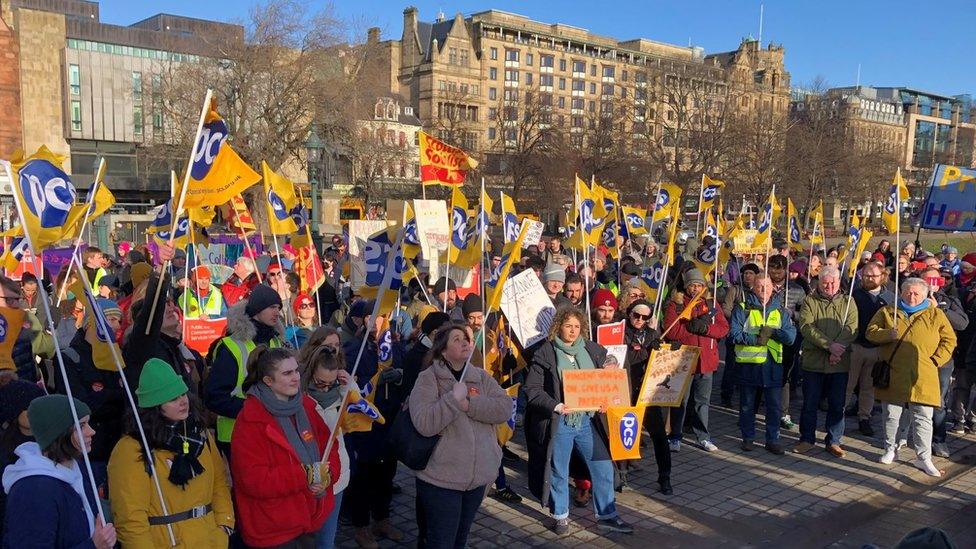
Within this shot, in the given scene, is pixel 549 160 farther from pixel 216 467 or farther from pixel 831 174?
pixel 216 467

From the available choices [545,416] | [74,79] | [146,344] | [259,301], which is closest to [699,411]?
[545,416]

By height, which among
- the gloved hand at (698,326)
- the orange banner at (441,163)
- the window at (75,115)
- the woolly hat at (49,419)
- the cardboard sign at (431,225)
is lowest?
the gloved hand at (698,326)

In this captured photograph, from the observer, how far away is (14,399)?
3.95 meters

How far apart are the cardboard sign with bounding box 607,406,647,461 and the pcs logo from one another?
13.4 ft

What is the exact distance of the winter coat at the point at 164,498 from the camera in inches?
131

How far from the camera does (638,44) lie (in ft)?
341

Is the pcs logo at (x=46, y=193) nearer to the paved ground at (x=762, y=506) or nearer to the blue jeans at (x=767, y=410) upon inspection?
the paved ground at (x=762, y=506)

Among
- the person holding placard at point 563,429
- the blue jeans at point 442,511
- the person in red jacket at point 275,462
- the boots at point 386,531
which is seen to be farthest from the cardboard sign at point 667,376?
the person in red jacket at point 275,462

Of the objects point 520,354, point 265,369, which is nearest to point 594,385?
point 520,354

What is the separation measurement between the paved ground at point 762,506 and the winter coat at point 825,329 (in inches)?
38.3

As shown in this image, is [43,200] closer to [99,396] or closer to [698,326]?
[99,396]

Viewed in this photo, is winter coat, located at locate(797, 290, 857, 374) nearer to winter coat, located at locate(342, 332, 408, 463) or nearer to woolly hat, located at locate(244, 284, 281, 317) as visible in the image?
winter coat, located at locate(342, 332, 408, 463)

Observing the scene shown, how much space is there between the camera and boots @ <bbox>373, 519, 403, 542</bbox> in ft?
18.8

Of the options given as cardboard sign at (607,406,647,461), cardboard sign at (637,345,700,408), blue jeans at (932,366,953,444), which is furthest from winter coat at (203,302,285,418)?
blue jeans at (932,366,953,444)
